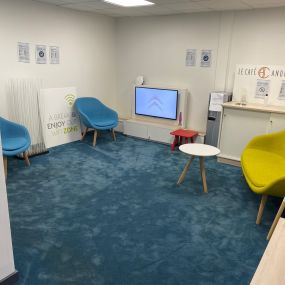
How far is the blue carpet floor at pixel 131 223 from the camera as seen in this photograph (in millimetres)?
2203

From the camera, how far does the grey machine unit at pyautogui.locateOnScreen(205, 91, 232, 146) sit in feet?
15.3

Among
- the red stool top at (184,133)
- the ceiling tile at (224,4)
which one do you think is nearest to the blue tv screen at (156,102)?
the red stool top at (184,133)

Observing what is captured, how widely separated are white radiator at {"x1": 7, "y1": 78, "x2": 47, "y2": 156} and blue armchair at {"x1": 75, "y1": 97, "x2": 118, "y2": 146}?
774 mm

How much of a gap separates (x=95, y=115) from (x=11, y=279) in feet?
12.4

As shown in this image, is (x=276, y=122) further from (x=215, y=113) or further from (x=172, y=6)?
(x=172, y=6)

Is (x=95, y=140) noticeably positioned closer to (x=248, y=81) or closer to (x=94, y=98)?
(x=94, y=98)

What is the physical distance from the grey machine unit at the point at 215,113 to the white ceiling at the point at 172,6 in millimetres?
1282

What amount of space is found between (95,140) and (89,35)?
195cm

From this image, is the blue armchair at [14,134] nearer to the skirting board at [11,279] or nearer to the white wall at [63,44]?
the white wall at [63,44]

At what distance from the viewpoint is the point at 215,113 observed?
4.75 m

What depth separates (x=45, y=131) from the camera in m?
4.86

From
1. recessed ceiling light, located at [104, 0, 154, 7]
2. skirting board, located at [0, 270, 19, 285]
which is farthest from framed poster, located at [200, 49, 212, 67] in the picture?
skirting board, located at [0, 270, 19, 285]

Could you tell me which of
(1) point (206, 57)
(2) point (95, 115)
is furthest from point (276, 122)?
(2) point (95, 115)

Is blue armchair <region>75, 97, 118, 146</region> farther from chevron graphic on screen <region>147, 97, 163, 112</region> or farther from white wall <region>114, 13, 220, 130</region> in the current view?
white wall <region>114, 13, 220, 130</region>
